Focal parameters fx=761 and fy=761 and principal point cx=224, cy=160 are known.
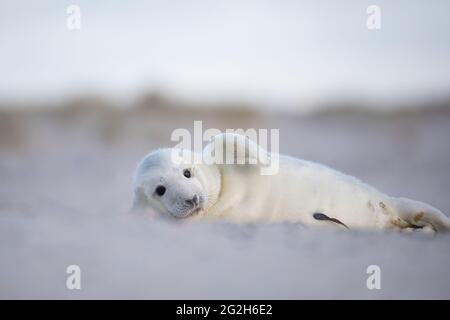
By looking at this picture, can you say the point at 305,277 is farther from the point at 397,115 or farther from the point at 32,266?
the point at 397,115

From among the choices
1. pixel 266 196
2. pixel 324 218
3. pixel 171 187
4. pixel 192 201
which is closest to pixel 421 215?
pixel 324 218

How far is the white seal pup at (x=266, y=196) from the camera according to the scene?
421cm

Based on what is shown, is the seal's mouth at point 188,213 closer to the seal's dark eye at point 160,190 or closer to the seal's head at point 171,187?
the seal's head at point 171,187

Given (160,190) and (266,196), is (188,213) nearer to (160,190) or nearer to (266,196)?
(160,190)

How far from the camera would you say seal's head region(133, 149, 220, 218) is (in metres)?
4.15

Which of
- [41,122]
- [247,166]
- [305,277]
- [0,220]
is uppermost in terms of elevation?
[41,122]

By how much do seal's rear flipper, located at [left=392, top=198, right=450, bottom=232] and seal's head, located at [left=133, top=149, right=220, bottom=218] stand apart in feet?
3.61

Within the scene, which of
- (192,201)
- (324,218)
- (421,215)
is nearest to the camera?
(192,201)

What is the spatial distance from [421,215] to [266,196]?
35.7 inches

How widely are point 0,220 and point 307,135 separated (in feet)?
27.1

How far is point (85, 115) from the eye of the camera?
12.7m

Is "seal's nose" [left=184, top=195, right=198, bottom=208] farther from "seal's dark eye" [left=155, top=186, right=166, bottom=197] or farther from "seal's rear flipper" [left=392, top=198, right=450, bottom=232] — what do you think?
"seal's rear flipper" [left=392, top=198, right=450, bottom=232]

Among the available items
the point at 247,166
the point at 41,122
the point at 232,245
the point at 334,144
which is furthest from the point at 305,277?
the point at 41,122

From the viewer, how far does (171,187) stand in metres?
4.16
